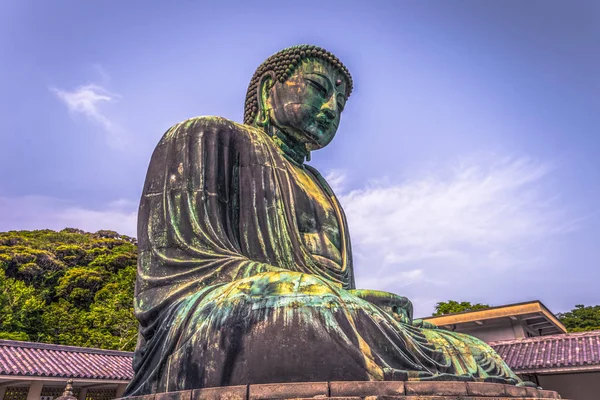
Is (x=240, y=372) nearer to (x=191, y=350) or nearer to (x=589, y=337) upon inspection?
(x=191, y=350)

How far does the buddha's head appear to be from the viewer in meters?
5.02

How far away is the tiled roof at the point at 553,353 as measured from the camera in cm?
1180

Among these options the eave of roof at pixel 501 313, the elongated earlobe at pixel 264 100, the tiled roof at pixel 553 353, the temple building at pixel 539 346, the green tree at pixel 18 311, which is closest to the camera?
the elongated earlobe at pixel 264 100

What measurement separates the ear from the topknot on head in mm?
58

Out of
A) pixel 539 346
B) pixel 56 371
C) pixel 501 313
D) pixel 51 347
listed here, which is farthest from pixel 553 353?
pixel 51 347

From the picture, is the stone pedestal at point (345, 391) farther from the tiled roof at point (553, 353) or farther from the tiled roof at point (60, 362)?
the tiled roof at point (60, 362)

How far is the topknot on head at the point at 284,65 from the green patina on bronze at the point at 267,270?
0.05 ft

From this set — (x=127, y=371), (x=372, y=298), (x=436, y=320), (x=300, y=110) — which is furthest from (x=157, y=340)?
(x=436, y=320)

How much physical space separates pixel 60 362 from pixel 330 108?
1390 cm

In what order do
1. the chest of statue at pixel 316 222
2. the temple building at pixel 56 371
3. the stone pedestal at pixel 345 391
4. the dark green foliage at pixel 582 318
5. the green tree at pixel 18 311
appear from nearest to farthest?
the stone pedestal at pixel 345 391, the chest of statue at pixel 316 222, the temple building at pixel 56 371, the green tree at pixel 18 311, the dark green foliage at pixel 582 318

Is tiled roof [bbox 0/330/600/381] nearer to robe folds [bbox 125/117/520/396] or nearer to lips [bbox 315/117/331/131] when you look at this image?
robe folds [bbox 125/117/520/396]

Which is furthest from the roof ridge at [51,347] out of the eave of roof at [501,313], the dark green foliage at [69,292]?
the eave of roof at [501,313]

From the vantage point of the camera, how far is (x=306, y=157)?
5496 mm

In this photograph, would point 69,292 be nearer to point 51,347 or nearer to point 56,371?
point 51,347
